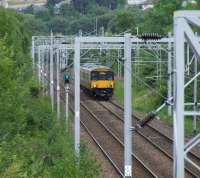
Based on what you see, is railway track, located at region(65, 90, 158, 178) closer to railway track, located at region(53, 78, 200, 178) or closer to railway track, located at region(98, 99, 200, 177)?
railway track, located at region(53, 78, 200, 178)

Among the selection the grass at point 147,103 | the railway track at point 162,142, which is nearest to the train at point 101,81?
the grass at point 147,103

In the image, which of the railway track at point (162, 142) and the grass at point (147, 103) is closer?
the railway track at point (162, 142)

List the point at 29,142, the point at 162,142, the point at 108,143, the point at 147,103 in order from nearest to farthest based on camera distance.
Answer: the point at 29,142, the point at 162,142, the point at 108,143, the point at 147,103

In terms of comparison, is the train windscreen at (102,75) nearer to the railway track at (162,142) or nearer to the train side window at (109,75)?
the train side window at (109,75)

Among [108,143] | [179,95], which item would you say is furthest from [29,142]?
[179,95]

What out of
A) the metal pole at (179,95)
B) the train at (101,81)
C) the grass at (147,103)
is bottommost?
the grass at (147,103)

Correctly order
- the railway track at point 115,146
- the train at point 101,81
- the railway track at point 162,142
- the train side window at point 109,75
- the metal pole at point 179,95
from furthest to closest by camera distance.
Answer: the train side window at point 109,75 < the train at point 101,81 < the railway track at point 162,142 < the railway track at point 115,146 < the metal pole at point 179,95

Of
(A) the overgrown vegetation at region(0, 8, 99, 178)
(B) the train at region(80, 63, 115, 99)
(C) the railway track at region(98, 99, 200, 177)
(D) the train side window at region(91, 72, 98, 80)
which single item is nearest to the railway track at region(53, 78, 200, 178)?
(C) the railway track at region(98, 99, 200, 177)

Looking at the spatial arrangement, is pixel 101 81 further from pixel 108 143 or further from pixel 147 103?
pixel 108 143

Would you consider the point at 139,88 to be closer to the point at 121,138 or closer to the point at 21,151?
the point at 121,138

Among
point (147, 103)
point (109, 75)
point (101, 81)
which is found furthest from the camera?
point (109, 75)

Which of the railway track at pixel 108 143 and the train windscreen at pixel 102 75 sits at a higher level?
the train windscreen at pixel 102 75

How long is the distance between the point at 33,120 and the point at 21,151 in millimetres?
9698

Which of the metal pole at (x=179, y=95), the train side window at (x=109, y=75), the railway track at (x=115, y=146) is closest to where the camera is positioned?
the metal pole at (x=179, y=95)
